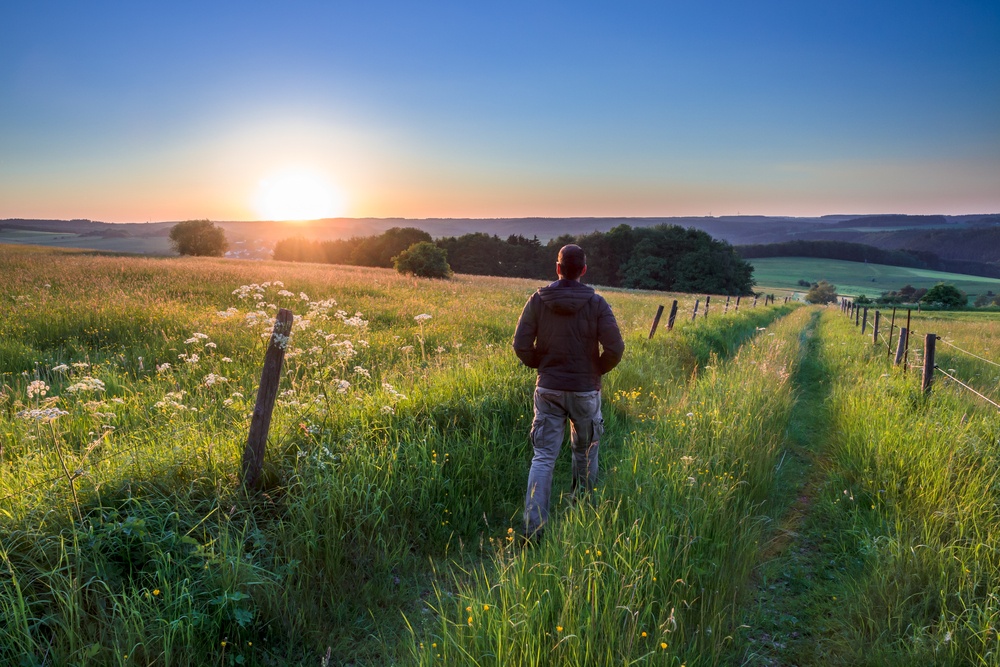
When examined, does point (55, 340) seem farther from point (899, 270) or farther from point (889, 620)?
point (899, 270)

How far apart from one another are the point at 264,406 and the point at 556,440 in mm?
2631

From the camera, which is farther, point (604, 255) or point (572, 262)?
point (604, 255)

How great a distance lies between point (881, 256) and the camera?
152 meters

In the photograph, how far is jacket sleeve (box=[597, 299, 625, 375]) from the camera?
14.7 ft

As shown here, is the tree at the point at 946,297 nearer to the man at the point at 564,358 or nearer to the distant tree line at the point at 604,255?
the distant tree line at the point at 604,255

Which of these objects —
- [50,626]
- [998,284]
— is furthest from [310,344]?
[998,284]

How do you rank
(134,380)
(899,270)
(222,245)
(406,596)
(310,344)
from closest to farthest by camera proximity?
(406,596) < (134,380) < (310,344) < (222,245) < (899,270)

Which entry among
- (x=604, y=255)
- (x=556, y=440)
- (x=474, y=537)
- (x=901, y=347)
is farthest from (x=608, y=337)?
(x=604, y=255)

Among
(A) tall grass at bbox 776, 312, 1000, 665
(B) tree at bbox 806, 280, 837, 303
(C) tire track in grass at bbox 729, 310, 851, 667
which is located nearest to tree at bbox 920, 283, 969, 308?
(B) tree at bbox 806, 280, 837, 303

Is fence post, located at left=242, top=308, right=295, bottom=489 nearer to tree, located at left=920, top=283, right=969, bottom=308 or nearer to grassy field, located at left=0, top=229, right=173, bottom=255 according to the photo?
grassy field, located at left=0, top=229, right=173, bottom=255

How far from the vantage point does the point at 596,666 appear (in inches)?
98.8

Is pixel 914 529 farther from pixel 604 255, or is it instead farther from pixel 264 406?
pixel 604 255

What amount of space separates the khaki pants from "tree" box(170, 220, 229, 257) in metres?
82.8

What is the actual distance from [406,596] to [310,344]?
675 centimetres
